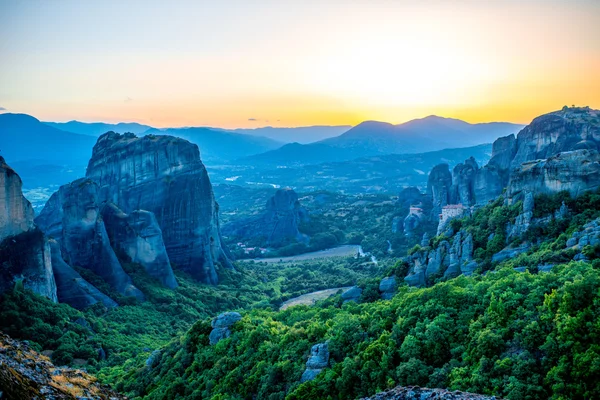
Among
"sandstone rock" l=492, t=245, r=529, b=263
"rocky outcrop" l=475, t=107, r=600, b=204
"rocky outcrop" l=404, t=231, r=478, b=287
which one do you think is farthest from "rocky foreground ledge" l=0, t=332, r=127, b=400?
"rocky outcrop" l=475, t=107, r=600, b=204

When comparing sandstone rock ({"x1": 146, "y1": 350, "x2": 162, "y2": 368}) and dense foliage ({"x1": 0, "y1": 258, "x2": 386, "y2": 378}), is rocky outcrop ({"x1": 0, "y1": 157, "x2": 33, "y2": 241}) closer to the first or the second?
dense foliage ({"x1": 0, "y1": 258, "x2": 386, "y2": 378})

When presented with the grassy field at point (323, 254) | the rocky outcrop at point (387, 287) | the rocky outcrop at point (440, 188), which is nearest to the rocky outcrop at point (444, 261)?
the rocky outcrop at point (387, 287)

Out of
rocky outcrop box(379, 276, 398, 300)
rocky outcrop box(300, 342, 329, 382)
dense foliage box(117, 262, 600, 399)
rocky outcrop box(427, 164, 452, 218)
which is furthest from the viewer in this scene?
rocky outcrop box(427, 164, 452, 218)

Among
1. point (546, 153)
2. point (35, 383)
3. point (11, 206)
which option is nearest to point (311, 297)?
point (11, 206)

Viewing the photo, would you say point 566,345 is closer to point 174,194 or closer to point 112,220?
point 112,220

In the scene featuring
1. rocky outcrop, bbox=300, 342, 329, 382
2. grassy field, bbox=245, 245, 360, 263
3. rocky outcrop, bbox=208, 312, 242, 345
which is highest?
rocky outcrop, bbox=300, 342, 329, 382

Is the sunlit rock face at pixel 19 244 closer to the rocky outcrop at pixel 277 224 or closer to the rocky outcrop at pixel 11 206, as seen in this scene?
the rocky outcrop at pixel 11 206

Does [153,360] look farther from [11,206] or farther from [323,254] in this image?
[323,254]

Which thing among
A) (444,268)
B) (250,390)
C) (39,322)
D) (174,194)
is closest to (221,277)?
(174,194)
